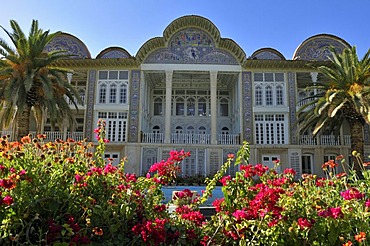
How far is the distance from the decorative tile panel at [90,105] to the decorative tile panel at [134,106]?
2.47 metres

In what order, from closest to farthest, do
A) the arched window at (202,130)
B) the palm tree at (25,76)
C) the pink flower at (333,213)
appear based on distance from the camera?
the pink flower at (333,213), the palm tree at (25,76), the arched window at (202,130)

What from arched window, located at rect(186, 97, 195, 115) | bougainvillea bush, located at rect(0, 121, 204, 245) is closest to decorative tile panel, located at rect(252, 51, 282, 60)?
arched window, located at rect(186, 97, 195, 115)

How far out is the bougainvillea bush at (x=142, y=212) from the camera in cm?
286

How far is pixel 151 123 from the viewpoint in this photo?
24.9 m

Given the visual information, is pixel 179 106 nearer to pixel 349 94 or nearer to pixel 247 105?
pixel 247 105

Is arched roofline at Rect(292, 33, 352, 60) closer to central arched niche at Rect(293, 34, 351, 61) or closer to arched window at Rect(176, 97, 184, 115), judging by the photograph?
central arched niche at Rect(293, 34, 351, 61)

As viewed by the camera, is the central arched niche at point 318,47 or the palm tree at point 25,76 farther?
the central arched niche at point 318,47

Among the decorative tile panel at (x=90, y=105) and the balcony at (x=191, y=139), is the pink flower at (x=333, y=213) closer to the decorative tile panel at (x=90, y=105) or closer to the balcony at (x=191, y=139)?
the balcony at (x=191, y=139)

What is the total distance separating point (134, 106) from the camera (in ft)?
69.4

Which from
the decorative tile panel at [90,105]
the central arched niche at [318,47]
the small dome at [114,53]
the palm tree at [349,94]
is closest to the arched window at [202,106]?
the small dome at [114,53]

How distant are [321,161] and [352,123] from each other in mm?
4875

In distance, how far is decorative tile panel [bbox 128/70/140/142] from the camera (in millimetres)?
20828

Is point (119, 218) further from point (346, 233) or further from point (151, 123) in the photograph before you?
point (151, 123)

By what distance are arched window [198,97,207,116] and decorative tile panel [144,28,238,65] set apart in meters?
4.66
